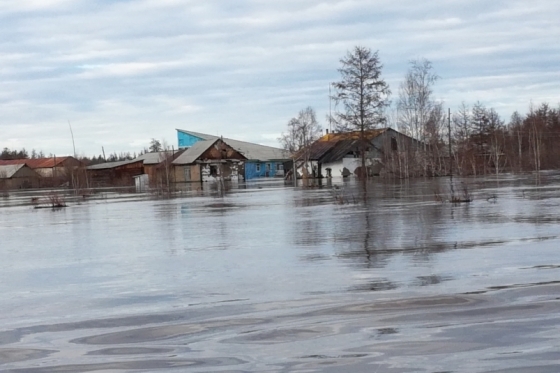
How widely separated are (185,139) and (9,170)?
25.7 m

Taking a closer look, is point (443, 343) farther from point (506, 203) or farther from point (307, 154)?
point (307, 154)

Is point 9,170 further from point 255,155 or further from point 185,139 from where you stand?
point 255,155

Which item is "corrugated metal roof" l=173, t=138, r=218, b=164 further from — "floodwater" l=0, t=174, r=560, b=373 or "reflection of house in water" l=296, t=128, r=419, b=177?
"floodwater" l=0, t=174, r=560, b=373

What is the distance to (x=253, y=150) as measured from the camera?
345 feet

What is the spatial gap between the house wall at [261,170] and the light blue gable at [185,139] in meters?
11.3

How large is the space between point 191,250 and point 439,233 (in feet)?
17.4

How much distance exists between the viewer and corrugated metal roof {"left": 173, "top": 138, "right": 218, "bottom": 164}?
304ft

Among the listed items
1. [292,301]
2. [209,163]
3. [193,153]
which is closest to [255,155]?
[193,153]

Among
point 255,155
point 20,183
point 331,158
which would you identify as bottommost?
point 20,183

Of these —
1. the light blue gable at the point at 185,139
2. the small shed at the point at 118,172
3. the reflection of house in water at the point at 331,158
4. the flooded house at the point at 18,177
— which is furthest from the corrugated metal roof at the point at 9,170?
the reflection of house in water at the point at 331,158

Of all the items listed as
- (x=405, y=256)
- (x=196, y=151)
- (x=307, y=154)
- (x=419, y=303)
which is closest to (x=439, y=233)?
(x=405, y=256)

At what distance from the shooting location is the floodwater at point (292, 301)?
657 centimetres

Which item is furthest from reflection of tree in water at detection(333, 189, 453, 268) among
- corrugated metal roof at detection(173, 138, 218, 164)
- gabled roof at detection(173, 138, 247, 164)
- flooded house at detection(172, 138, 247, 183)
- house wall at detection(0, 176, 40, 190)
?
house wall at detection(0, 176, 40, 190)

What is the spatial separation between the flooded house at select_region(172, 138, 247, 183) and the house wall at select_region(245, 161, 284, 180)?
324 centimetres
